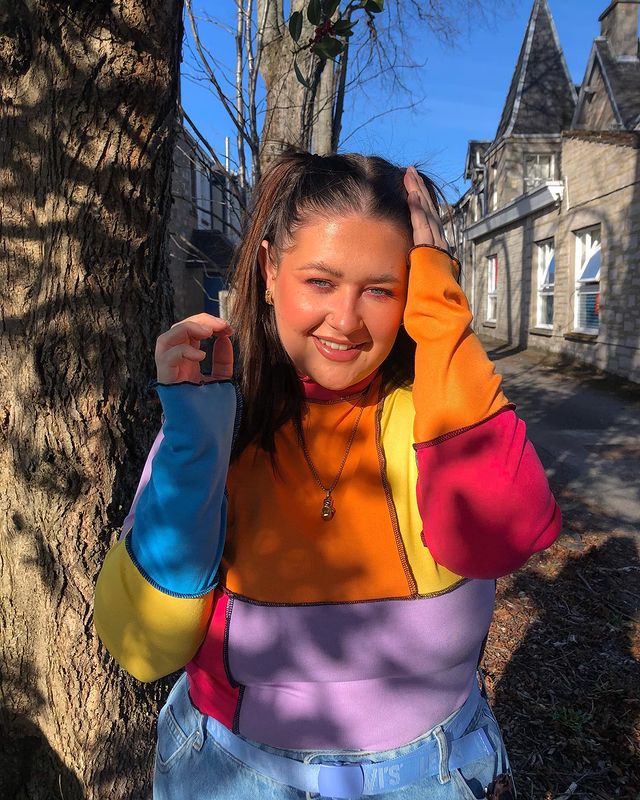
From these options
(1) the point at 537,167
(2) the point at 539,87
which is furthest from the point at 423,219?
(2) the point at 539,87

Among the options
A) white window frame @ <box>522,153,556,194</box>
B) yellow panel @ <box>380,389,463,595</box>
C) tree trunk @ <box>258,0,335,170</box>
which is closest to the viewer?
yellow panel @ <box>380,389,463,595</box>

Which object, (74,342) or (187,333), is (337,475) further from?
(74,342)

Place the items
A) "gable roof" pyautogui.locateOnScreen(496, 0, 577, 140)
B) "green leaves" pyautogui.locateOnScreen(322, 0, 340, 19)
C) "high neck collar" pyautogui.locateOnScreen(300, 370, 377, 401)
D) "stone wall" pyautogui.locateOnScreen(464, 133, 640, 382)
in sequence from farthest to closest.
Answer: "gable roof" pyautogui.locateOnScreen(496, 0, 577, 140)
"stone wall" pyautogui.locateOnScreen(464, 133, 640, 382)
"green leaves" pyautogui.locateOnScreen(322, 0, 340, 19)
"high neck collar" pyautogui.locateOnScreen(300, 370, 377, 401)

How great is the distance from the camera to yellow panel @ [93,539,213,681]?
1112 millimetres

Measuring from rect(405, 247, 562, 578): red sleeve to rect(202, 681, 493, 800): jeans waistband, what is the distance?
0.37 meters

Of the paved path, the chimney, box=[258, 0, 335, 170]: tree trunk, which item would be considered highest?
the chimney

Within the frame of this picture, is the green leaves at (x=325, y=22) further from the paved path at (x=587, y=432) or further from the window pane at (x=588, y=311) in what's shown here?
the window pane at (x=588, y=311)

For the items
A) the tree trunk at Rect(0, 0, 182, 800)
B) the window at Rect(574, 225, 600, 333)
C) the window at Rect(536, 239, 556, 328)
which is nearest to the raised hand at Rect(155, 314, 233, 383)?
the tree trunk at Rect(0, 0, 182, 800)

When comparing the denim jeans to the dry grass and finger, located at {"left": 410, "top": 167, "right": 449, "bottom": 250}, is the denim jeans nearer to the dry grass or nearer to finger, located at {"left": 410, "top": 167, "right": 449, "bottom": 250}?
finger, located at {"left": 410, "top": 167, "right": 449, "bottom": 250}

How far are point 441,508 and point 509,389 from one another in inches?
415

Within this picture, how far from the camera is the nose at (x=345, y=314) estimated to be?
1.21 m

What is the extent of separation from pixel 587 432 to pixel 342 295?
296 inches

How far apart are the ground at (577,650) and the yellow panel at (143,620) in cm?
204

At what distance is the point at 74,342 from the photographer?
1.69 meters
